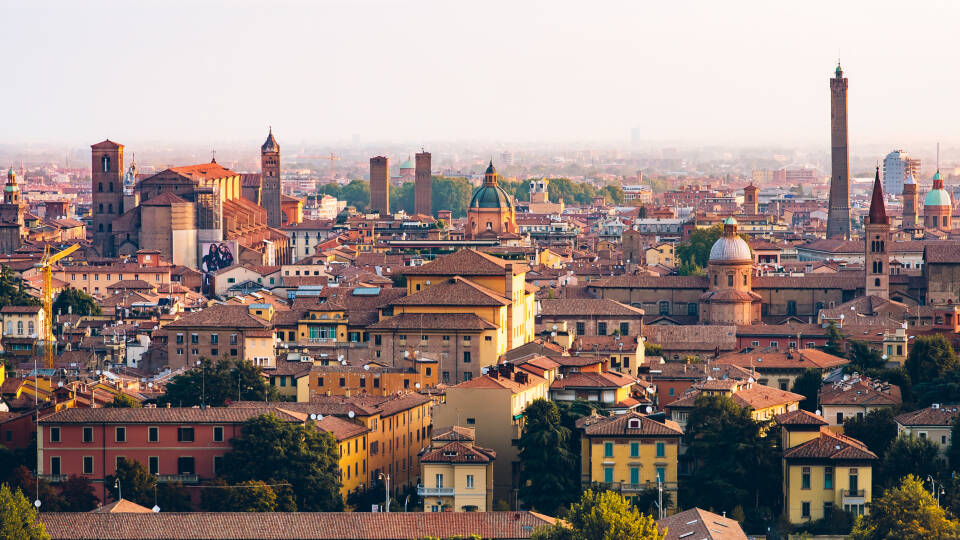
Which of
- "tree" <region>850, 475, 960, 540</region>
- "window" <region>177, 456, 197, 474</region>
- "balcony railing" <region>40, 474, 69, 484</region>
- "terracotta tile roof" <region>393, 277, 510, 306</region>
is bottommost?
"balcony railing" <region>40, 474, 69, 484</region>

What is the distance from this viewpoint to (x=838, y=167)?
319 feet

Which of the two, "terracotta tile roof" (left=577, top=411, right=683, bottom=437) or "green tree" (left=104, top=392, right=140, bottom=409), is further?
"green tree" (left=104, top=392, right=140, bottom=409)

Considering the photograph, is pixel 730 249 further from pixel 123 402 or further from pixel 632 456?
pixel 632 456

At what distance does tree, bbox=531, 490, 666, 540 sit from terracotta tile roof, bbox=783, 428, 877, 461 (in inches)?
193

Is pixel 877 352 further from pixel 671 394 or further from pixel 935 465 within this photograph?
pixel 935 465

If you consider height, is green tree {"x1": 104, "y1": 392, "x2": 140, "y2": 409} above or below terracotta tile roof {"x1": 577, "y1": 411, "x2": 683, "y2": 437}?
below

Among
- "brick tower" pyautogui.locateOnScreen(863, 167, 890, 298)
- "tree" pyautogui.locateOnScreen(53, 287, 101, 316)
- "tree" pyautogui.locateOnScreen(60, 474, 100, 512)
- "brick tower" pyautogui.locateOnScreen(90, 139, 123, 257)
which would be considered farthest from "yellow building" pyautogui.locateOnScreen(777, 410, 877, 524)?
"brick tower" pyautogui.locateOnScreen(90, 139, 123, 257)

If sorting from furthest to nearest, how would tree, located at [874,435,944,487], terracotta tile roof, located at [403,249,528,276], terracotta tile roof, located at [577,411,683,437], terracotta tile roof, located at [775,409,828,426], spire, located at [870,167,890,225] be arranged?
spire, located at [870,167,890,225] < terracotta tile roof, located at [403,249,528,276] < terracotta tile roof, located at [775,409,828,426] < terracotta tile roof, located at [577,411,683,437] < tree, located at [874,435,944,487]

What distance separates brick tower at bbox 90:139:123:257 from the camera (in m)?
99.1

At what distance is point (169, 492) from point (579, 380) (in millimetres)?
9950

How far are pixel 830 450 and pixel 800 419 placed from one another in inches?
54.7

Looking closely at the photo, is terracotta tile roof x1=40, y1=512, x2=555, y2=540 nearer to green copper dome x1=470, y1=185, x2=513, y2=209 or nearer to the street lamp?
the street lamp

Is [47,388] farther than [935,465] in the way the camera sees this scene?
Yes

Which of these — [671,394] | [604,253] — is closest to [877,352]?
[671,394]
